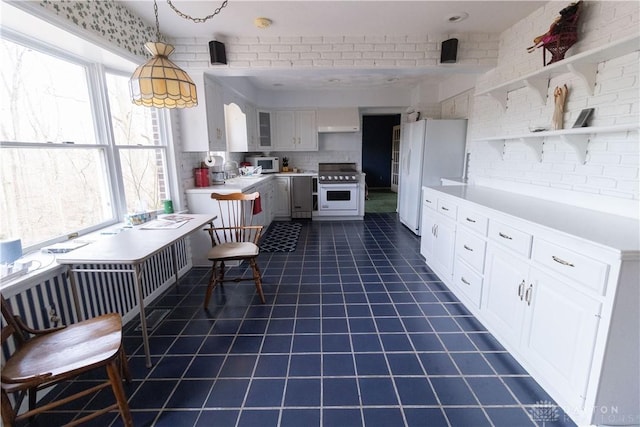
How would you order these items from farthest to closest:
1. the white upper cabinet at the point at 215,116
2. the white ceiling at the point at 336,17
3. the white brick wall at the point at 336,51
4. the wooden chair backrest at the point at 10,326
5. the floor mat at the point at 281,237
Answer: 1. the floor mat at the point at 281,237
2. the white upper cabinet at the point at 215,116
3. the white brick wall at the point at 336,51
4. the white ceiling at the point at 336,17
5. the wooden chair backrest at the point at 10,326

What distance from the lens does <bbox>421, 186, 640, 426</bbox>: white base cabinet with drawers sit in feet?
3.98

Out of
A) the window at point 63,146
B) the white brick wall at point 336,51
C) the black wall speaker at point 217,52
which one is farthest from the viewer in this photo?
the white brick wall at point 336,51

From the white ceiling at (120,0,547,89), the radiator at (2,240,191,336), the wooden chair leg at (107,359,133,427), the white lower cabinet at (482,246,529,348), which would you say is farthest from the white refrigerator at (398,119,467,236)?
the wooden chair leg at (107,359,133,427)

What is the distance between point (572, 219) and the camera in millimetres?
1647

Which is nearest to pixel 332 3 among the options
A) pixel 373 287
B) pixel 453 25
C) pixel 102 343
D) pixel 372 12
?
pixel 372 12

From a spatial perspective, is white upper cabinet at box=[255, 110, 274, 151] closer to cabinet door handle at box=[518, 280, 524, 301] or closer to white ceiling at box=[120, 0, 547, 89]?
white ceiling at box=[120, 0, 547, 89]

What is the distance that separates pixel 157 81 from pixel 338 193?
407 centimetres

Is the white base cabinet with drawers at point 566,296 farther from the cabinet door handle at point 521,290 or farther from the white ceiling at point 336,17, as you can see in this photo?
the white ceiling at point 336,17

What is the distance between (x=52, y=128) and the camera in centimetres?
190

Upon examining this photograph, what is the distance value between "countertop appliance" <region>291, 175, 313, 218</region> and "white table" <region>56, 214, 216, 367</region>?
336 centimetres

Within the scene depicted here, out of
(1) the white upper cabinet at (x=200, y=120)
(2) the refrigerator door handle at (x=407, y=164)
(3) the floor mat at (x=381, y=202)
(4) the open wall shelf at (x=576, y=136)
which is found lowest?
(3) the floor mat at (x=381, y=202)

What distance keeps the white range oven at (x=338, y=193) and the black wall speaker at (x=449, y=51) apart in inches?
108

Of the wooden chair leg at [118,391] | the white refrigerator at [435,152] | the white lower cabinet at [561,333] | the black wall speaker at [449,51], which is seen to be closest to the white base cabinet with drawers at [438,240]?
the white lower cabinet at [561,333]

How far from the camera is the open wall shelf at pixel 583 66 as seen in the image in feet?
5.31
